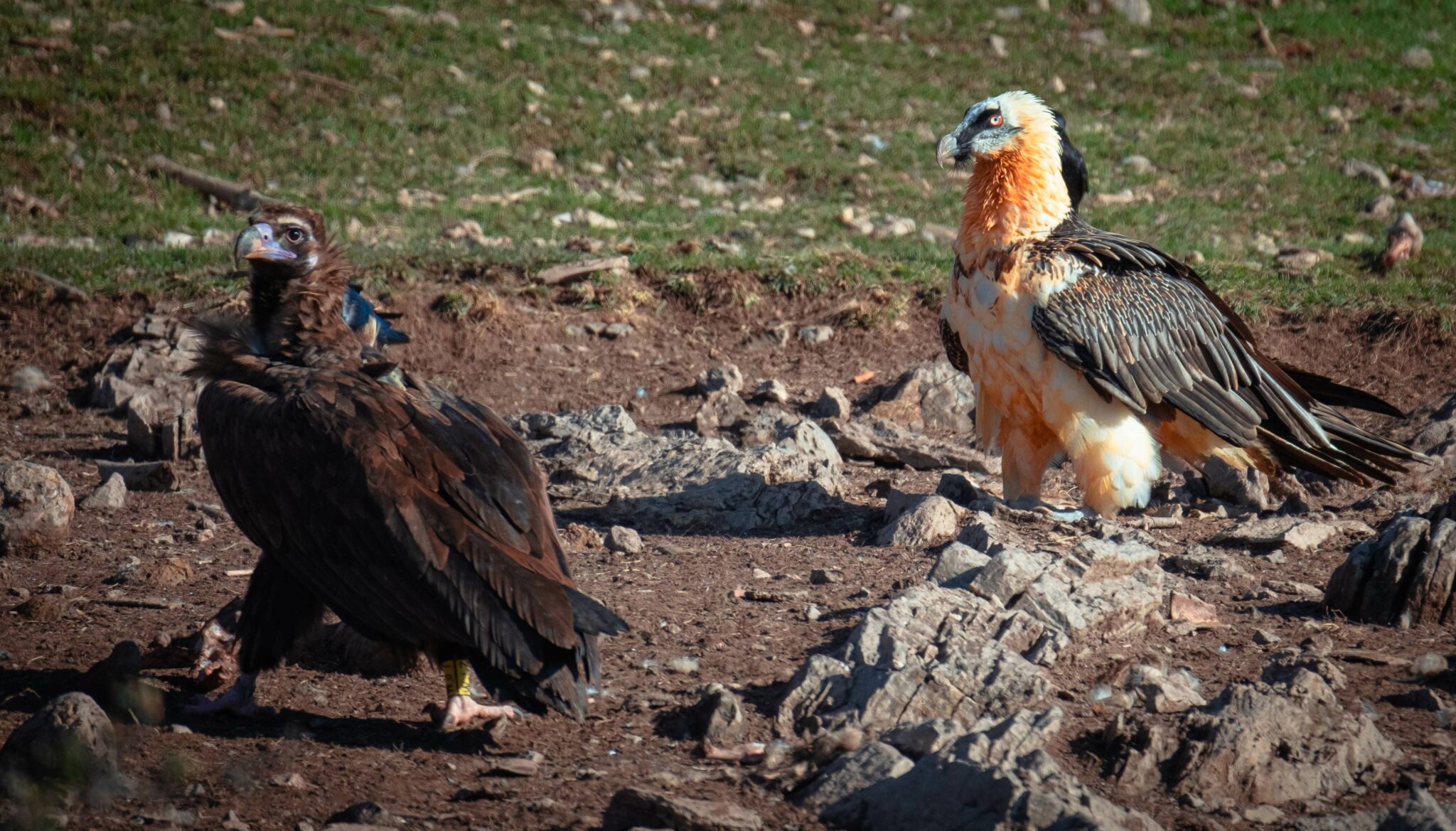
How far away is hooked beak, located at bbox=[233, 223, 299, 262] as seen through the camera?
4.96m

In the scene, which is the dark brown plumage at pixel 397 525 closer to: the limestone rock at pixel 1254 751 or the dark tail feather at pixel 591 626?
the dark tail feather at pixel 591 626

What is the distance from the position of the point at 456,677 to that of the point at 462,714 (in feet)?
0.40

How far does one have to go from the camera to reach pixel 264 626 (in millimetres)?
4465

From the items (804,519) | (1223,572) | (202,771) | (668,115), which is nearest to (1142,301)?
(1223,572)

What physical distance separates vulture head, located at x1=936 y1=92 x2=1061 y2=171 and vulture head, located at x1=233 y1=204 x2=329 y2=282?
117 inches

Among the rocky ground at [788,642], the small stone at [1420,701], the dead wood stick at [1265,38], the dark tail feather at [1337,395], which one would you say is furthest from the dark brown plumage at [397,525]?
the dead wood stick at [1265,38]

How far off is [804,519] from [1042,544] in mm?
1251

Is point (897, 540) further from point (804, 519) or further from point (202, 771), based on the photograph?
point (202, 771)

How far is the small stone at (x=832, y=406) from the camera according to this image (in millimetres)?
8188

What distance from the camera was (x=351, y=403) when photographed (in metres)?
4.41

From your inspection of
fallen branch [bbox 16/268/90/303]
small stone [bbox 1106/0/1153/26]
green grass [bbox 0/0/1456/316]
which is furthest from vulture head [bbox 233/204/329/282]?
small stone [bbox 1106/0/1153/26]

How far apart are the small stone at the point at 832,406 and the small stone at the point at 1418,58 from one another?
12.4m

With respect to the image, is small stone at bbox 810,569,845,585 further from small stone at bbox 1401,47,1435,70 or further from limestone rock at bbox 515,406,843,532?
small stone at bbox 1401,47,1435,70

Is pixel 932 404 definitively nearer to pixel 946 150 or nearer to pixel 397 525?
pixel 946 150
